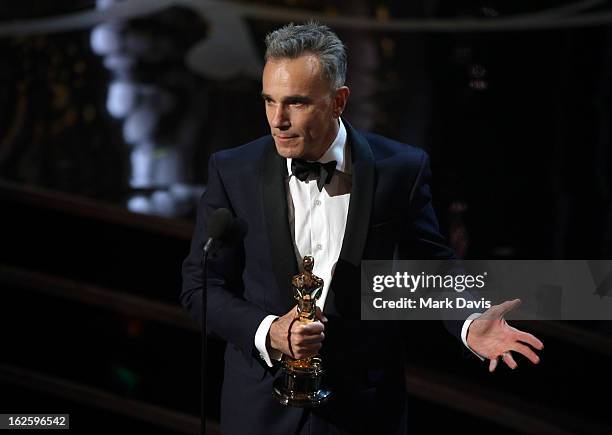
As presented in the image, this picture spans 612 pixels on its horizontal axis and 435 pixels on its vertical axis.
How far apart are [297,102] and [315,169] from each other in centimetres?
18

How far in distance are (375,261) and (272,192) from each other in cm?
27

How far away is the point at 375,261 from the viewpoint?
2.02 metres

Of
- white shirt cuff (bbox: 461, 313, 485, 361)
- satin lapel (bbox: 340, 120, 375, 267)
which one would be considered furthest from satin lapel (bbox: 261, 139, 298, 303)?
white shirt cuff (bbox: 461, 313, 485, 361)

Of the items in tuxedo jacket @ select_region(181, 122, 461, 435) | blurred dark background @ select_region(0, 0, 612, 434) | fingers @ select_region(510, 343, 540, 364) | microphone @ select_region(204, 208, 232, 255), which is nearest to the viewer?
microphone @ select_region(204, 208, 232, 255)

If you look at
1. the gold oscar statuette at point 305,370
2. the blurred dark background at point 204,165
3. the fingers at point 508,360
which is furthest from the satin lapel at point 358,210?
the blurred dark background at point 204,165

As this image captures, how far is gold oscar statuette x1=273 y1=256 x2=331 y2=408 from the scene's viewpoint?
1.85 meters

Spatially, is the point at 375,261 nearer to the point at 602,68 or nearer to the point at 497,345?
the point at 497,345

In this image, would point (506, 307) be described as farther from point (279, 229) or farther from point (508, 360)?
point (279, 229)

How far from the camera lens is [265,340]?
1913 mm

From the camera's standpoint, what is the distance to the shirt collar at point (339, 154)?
6.67 feet

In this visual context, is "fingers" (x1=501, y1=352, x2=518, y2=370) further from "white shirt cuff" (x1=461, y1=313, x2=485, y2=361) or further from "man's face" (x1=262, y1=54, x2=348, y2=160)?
"man's face" (x1=262, y1=54, x2=348, y2=160)

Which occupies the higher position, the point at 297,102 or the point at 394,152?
the point at 297,102

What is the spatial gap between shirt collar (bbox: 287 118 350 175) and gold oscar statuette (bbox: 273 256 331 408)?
0.86ft

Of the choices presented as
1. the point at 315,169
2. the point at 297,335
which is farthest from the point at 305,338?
the point at 315,169
